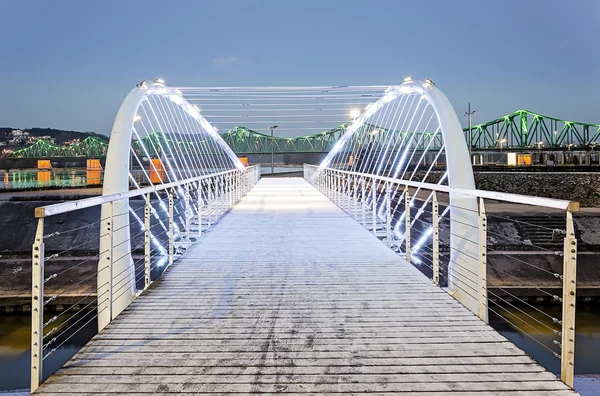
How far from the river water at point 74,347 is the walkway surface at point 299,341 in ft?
18.7

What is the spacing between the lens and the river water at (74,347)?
9109 millimetres

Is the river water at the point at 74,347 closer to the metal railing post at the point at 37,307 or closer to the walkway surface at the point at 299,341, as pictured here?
the walkway surface at the point at 299,341

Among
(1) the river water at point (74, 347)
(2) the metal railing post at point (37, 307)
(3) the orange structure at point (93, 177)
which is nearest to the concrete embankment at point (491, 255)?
(1) the river water at point (74, 347)

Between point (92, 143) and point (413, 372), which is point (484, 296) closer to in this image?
point (413, 372)

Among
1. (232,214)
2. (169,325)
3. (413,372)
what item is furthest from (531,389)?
(232,214)

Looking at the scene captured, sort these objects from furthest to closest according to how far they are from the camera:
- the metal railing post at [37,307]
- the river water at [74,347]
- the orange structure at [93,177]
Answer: the orange structure at [93,177], the river water at [74,347], the metal railing post at [37,307]

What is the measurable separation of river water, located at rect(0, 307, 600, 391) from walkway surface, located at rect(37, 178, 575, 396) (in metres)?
5.69

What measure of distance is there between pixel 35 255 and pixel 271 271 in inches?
113

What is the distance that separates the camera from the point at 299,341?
320 cm

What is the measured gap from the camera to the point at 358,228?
862cm

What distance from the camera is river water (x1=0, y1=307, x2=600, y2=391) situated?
9109mm

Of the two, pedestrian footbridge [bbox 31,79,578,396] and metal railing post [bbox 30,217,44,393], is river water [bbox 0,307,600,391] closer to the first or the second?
pedestrian footbridge [bbox 31,79,578,396]

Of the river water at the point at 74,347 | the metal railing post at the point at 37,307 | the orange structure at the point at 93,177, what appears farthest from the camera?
the orange structure at the point at 93,177

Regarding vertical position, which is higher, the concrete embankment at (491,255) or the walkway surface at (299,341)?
the walkway surface at (299,341)
